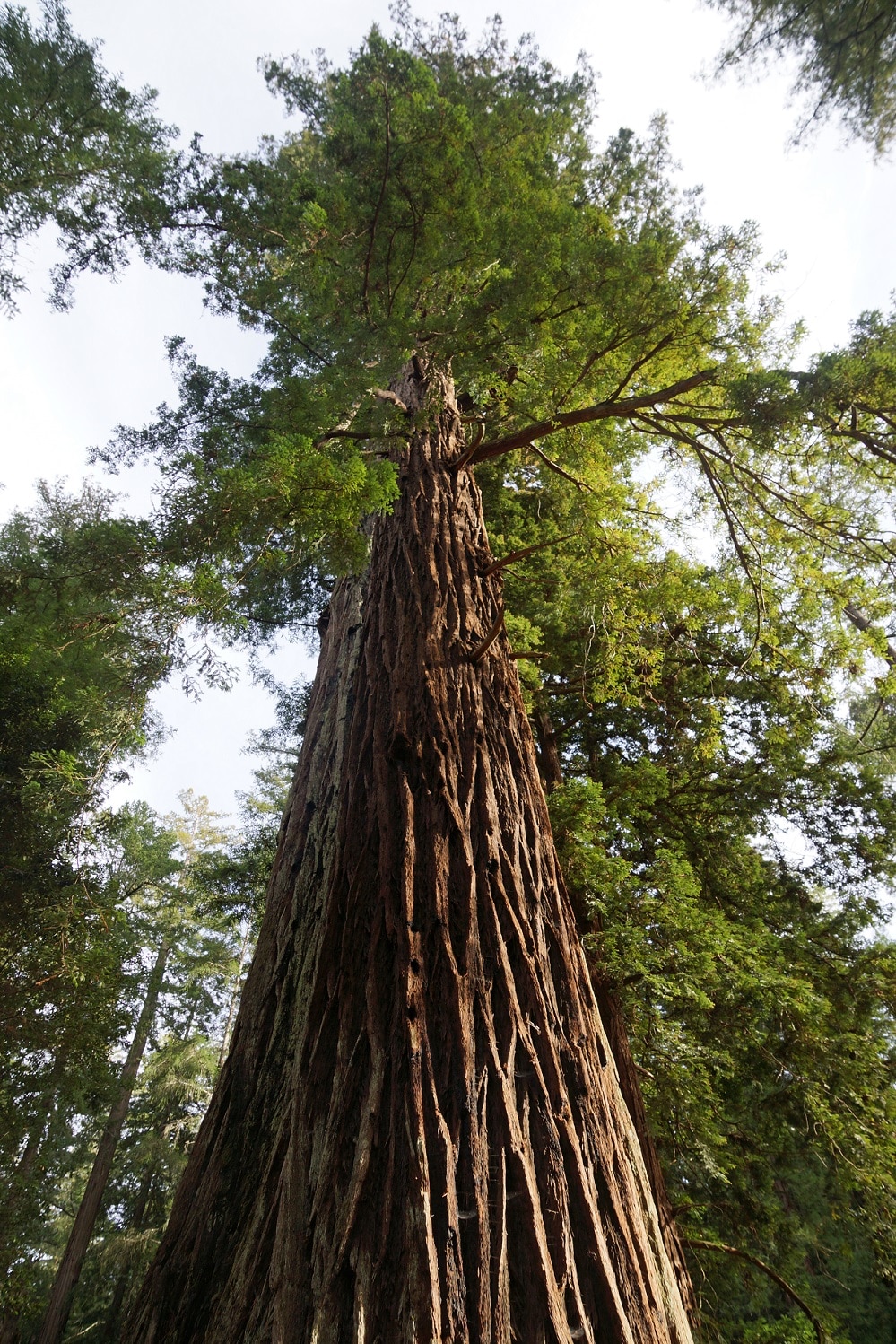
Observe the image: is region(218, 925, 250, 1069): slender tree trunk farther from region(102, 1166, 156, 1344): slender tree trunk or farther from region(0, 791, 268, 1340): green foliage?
region(102, 1166, 156, 1344): slender tree trunk

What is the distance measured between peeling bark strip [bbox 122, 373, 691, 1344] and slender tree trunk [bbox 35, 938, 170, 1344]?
9382 mm

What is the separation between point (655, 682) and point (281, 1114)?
405 cm

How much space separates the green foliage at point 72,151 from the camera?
3.91 metres

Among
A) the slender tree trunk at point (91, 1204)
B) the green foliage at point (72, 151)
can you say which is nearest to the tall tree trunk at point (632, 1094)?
the green foliage at point (72, 151)

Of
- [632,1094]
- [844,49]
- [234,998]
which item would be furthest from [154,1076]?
[844,49]

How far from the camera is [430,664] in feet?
10.0

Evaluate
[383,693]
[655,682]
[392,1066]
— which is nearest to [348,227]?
[383,693]

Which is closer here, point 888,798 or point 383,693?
point 383,693

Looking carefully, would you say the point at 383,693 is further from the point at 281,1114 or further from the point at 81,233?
the point at 81,233

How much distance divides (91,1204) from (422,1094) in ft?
47.4

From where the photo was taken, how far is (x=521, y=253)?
4027mm

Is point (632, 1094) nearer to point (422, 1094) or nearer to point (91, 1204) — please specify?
point (422, 1094)

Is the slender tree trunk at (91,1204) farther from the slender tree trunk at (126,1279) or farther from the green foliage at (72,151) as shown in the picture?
the green foliage at (72,151)

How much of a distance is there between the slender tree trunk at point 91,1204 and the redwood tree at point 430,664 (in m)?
9.47
